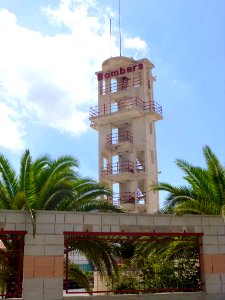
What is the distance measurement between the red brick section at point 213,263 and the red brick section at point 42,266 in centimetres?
515

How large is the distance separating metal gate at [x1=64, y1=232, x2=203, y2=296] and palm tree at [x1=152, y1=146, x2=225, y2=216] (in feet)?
3.72

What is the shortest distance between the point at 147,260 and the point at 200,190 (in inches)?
161

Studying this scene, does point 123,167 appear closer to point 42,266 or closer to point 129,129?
point 129,129

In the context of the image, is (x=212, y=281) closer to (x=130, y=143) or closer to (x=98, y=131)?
(x=130, y=143)

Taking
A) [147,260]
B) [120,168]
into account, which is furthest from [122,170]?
[147,260]

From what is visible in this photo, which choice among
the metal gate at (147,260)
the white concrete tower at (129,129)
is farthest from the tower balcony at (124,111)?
the metal gate at (147,260)

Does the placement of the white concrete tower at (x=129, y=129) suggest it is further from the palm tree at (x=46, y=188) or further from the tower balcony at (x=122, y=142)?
the palm tree at (x=46, y=188)

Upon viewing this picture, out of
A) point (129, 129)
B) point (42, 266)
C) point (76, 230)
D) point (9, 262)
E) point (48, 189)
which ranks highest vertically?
point (129, 129)

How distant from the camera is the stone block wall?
548 inches

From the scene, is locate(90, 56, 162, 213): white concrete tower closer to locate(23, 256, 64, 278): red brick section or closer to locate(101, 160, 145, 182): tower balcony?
locate(101, 160, 145, 182): tower balcony

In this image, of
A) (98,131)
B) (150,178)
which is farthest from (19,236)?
(98,131)

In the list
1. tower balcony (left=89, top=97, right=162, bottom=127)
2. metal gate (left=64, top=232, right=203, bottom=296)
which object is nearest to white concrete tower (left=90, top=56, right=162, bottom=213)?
tower balcony (left=89, top=97, right=162, bottom=127)

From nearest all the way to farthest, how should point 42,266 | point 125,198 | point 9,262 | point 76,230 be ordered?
point 42,266
point 76,230
point 9,262
point 125,198

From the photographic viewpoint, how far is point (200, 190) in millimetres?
17219
